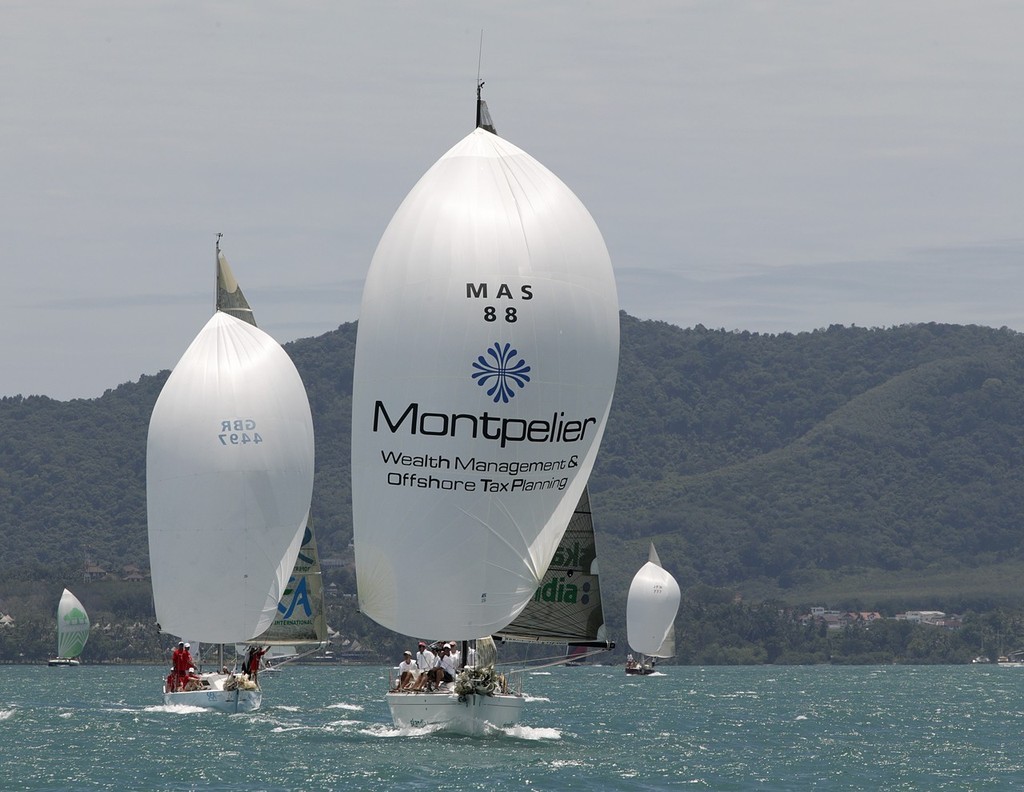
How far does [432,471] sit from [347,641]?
4447 inches

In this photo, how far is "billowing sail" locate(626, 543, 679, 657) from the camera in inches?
3890

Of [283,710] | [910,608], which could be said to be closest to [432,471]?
[283,710]

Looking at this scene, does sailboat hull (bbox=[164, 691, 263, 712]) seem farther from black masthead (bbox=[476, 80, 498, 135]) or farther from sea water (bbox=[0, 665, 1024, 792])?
black masthead (bbox=[476, 80, 498, 135])

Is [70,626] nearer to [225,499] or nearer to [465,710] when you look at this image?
[225,499]

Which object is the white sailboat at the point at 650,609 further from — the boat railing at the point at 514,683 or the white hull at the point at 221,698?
the boat railing at the point at 514,683

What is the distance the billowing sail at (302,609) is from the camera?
155 ft


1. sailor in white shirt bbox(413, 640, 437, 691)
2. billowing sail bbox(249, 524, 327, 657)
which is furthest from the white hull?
sailor in white shirt bbox(413, 640, 437, 691)

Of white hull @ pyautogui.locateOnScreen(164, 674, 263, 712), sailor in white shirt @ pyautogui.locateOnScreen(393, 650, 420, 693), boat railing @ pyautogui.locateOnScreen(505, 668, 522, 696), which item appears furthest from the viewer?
white hull @ pyautogui.locateOnScreen(164, 674, 263, 712)

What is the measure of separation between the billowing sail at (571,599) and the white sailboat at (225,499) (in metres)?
11.2

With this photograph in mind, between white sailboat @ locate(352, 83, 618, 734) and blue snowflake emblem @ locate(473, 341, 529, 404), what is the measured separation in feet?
0.07

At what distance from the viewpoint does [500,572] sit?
31219mm

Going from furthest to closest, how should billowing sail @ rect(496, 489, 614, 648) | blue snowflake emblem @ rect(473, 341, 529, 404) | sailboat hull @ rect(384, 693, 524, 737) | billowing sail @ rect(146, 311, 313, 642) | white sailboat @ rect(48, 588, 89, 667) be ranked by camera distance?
white sailboat @ rect(48, 588, 89, 667) < billowing sail @ rect(146, 311, 313, 642) < billowing sail @ rect(496, 489, 614, 648) < sailboat hull @ rect(384, 693, 524, 737) < blue snowflake emblem @ rect(473, 341, 529, 404)

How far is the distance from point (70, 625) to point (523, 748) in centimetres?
7990

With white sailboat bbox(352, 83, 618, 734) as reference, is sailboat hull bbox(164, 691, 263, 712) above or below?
below
